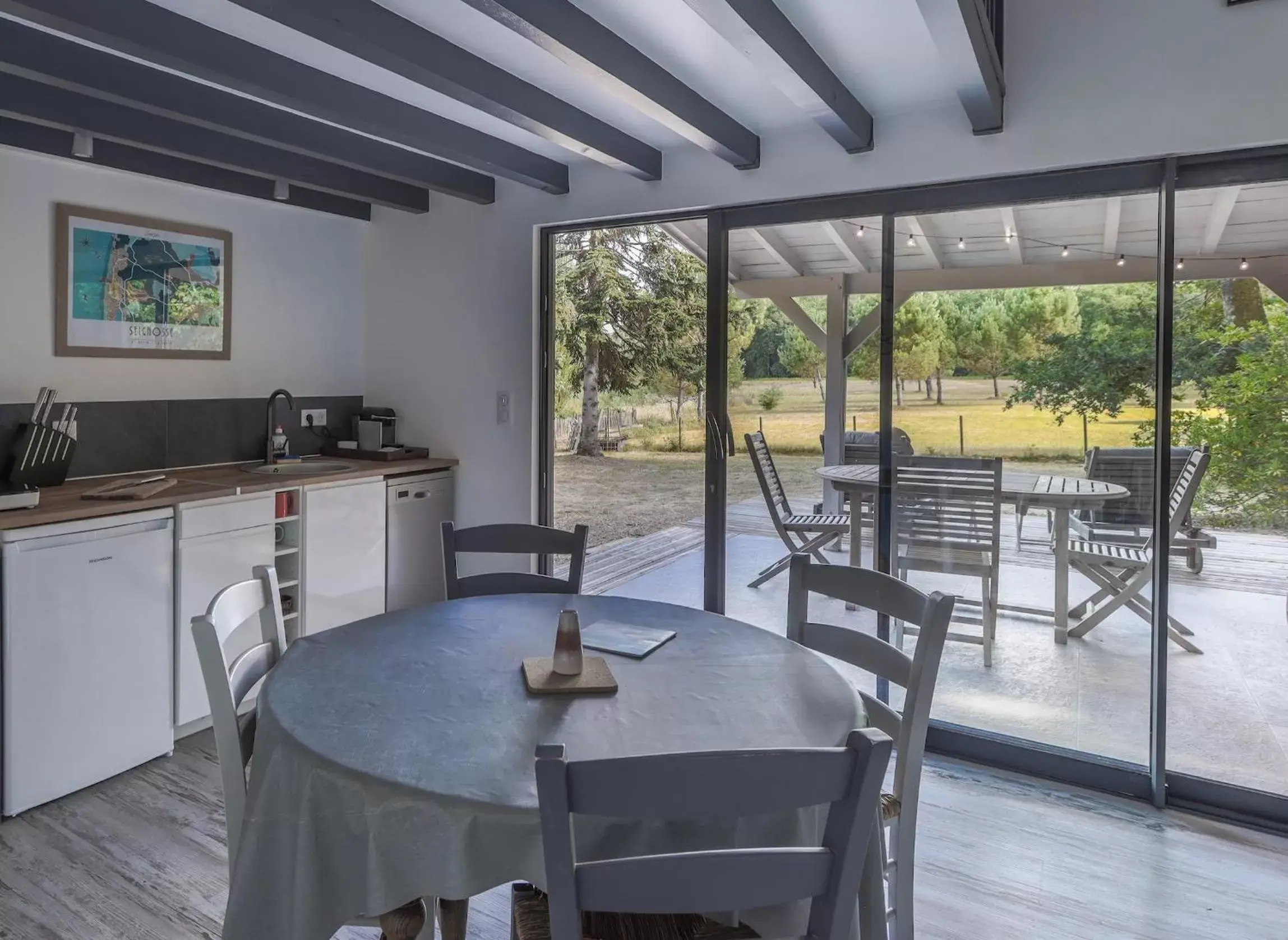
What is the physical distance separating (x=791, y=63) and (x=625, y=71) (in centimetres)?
52

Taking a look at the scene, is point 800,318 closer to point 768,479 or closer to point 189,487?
point 768,479


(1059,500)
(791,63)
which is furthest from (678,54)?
(1059,500)

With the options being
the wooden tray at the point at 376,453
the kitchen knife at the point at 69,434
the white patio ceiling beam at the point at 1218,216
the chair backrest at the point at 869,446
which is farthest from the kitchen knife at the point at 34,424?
the white patio ceiling beam at the point at 1218,216

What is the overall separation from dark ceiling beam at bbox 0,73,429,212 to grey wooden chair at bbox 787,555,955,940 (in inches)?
111

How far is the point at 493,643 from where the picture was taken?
2.00 metres

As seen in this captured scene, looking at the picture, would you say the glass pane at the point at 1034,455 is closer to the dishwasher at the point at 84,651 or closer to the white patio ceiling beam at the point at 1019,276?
the white patio ceiling beam at the point at 1019,276

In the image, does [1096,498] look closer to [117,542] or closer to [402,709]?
[402,709]

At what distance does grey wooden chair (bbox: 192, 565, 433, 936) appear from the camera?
1602 millimetres

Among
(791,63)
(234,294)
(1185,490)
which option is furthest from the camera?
(234,294)

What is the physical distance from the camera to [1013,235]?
10.3 ft

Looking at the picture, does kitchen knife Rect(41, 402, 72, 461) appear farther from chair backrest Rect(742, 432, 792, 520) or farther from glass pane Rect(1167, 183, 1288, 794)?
glass pane Rect(1167, 183, 1288, 794)

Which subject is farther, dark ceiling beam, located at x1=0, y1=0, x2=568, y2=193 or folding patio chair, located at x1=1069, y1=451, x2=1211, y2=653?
folding patio chair, located at x1=1069, y1=451, x2=1211, y2=653

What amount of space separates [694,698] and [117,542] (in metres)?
2.38

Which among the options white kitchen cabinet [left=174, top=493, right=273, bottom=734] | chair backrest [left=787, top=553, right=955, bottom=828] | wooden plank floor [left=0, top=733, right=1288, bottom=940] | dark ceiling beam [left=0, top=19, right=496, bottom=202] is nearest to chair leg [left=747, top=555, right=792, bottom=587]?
wooden plank floor [left=0, top=733, right=1288, bottom=940]
